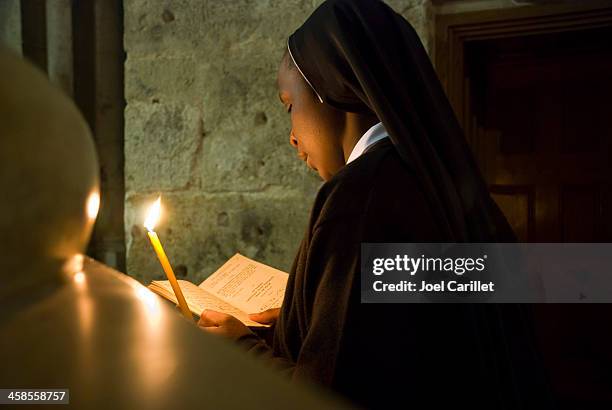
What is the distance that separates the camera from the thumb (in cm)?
144

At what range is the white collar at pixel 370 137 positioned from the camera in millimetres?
1201

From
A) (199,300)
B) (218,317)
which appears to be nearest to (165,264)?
(218,317)

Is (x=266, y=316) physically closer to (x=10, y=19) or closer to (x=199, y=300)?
(x=199, y=300)

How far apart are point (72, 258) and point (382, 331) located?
868mm

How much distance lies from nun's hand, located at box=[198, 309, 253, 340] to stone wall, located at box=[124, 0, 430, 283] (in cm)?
110

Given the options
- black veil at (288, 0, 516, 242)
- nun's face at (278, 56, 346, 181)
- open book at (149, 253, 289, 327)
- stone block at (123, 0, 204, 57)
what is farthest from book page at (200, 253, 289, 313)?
stone block at (123, 0, 204, 57)

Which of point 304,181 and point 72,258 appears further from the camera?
point 304,181

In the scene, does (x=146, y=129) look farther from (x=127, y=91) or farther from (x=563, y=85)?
(x=563, y=85)

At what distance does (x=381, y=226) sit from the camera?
1.00 metres

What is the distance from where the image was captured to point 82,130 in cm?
14

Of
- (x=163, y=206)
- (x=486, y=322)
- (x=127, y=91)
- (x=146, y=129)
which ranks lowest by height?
(x=486, y=322)

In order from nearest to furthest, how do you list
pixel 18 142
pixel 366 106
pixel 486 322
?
pixel 18 142 < pixel 486 322 < pixel 366 106

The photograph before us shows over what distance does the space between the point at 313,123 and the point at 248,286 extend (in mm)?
496

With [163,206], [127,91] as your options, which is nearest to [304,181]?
[163,206]
